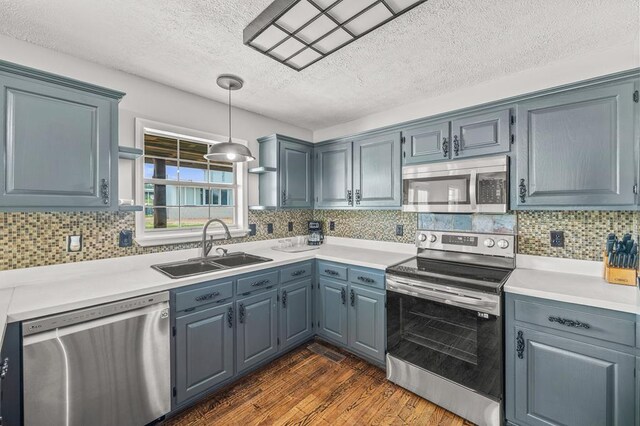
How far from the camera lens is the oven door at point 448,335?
1745mm

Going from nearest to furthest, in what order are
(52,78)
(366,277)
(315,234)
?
(52,78), (366,277), (315,234)

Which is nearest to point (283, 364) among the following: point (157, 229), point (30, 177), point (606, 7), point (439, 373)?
point (439, 373)

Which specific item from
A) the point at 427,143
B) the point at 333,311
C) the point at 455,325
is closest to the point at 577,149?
the point at 427,143

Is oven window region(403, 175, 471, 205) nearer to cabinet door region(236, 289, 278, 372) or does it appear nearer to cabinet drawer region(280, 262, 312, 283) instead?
cabinet drawer region(280, 262, 312, 283)

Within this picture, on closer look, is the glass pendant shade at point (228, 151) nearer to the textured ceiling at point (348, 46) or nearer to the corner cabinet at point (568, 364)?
the textured ceiling at point (348, 46)

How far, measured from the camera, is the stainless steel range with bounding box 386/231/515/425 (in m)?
1.75

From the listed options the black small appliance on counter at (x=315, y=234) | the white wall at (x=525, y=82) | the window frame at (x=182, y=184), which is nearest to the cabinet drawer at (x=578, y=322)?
the white wall at (x=525, y=82)

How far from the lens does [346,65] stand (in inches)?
81.9

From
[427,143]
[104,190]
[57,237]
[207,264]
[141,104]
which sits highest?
[141,104]

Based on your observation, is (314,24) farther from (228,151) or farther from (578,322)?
(578,322)

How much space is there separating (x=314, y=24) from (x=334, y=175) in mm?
1736

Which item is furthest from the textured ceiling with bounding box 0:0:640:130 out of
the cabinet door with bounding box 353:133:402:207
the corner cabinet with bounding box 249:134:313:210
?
the corner cabinet with bounding box 249:134:313:210

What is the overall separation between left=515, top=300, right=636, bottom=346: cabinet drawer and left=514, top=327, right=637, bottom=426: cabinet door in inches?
2.6

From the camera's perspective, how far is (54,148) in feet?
5.36
